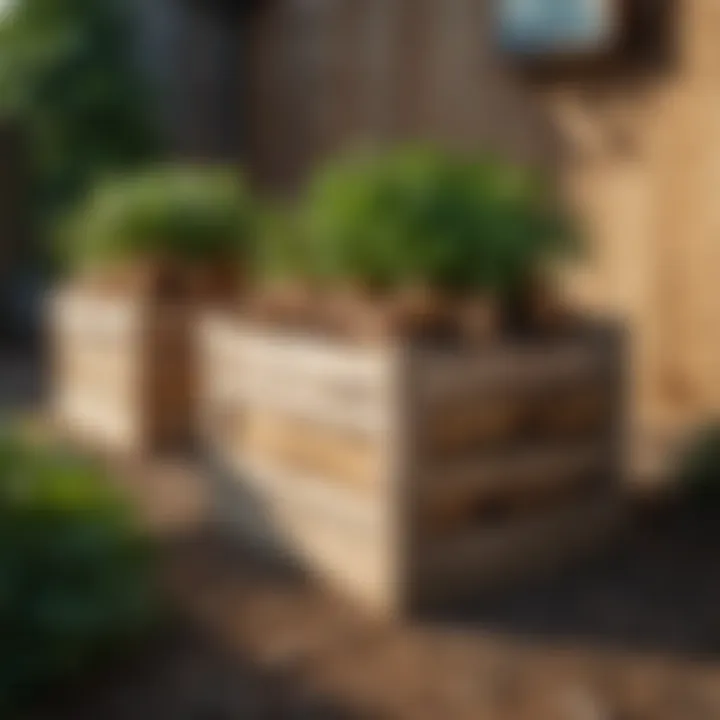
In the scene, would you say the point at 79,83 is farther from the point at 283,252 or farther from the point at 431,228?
the point at 431,228

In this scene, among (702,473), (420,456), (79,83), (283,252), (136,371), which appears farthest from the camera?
(79,83)

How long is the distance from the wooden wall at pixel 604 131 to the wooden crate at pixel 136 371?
137cm

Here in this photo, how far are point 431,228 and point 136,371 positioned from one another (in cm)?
132

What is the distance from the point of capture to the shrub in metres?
3.47

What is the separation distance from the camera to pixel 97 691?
1.87 meters

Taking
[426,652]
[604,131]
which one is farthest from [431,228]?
[604,131]

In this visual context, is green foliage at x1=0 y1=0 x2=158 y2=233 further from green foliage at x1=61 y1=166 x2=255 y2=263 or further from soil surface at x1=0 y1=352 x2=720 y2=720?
soil surface at x1=0 y1=352 x2=720 y2=720

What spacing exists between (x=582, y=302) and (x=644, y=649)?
6.55ft

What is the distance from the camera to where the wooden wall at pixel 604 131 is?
356 centimetres

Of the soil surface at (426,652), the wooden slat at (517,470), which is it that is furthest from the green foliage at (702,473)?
the wooden slat at (517,470)

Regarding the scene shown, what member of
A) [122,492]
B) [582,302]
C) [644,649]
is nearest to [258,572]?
[122,492]

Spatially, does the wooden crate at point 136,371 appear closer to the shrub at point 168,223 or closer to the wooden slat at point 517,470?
the shrub at point 168,223

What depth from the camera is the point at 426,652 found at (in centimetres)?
206

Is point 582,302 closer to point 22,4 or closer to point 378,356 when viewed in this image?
point 378,356
